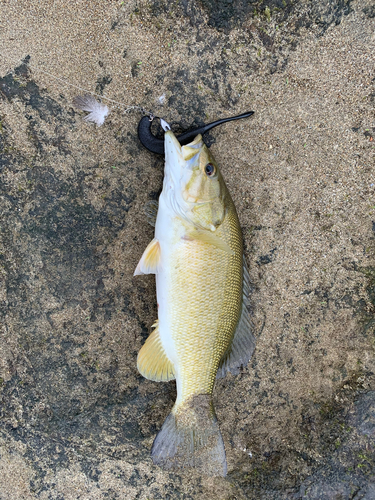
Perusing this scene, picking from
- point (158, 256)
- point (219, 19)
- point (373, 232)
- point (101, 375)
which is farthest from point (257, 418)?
point (219, 19)

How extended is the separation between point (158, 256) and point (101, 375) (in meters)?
0.98

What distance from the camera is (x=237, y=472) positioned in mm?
2525

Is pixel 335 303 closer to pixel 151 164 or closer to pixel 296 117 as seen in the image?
pixel 296 117

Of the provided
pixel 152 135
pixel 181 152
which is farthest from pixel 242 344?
pixel 152 135

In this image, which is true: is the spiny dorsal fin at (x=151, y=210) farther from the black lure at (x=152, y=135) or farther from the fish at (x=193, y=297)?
the black lure at (x=152, y=135)

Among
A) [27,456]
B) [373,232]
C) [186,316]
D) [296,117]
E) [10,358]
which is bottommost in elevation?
[27,456]

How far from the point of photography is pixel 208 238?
210 centimetres

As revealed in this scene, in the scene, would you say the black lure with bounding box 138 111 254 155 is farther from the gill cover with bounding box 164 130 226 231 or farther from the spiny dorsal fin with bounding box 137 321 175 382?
the spiny dorsal fin with bounding box 137 321 175 382

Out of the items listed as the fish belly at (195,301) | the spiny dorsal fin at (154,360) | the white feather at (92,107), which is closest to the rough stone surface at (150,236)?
the white feather at (92,107)

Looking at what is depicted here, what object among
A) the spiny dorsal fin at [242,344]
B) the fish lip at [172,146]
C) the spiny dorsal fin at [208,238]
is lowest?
the spiny dorsal fin at [242,344]

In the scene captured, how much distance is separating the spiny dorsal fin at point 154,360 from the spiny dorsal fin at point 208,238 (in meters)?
0.67

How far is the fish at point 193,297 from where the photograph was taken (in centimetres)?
207

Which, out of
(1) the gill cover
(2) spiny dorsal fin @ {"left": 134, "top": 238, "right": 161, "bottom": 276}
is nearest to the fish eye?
(1) the gill cover

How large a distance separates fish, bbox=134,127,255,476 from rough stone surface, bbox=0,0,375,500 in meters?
0.28
